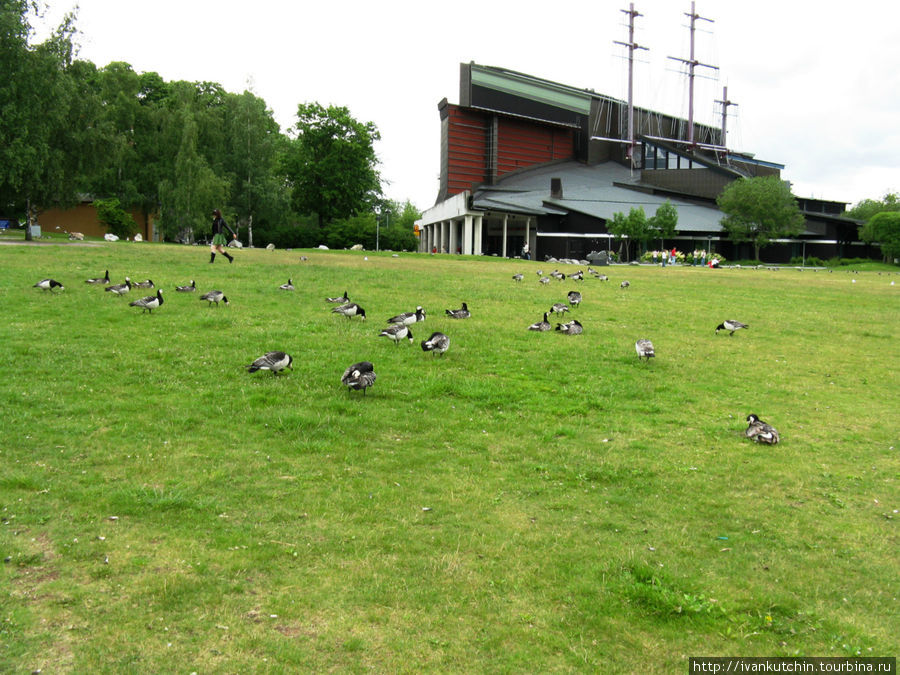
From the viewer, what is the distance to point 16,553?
676 centimetres

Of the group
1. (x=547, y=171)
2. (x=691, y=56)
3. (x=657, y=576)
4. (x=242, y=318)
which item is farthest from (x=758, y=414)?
(x=691, y=56)

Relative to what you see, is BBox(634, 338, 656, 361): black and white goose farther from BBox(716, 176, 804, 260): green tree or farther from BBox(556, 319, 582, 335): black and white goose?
BBox(716, 176, 804, 260): green tree

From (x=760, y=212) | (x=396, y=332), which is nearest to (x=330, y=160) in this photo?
(x=760, y=212)

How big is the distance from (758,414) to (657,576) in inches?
311

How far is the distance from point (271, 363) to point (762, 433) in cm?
1002

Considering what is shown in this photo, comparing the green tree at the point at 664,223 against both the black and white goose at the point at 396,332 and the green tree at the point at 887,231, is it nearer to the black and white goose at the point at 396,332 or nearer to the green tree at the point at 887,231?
the green tree at the point at 887,231

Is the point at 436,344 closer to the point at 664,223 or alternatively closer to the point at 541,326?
the point at 541,326

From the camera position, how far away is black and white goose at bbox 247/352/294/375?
531 inches

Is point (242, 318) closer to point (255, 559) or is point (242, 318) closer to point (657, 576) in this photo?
point (255, 559)

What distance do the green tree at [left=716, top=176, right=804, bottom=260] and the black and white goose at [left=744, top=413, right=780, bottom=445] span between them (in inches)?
3512

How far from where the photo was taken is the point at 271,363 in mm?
13641

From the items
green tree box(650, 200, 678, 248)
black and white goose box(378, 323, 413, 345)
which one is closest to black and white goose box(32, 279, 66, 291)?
black and white goose box(378, 323, 413, 345)

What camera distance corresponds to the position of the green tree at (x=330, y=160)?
92.4 metres

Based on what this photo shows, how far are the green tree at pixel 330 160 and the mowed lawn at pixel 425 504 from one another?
77807mm
